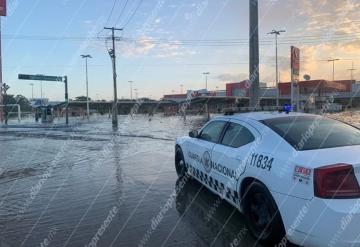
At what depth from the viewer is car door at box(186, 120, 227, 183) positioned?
7371 mm

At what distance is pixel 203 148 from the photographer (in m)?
7.68

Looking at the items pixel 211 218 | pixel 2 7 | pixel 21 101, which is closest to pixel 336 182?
pixel 211 218

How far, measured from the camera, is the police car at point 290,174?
445 centimetres

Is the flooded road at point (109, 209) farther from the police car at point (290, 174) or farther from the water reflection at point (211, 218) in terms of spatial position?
the police car at point (290, 174)

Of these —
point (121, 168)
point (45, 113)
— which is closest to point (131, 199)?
point (121, 168)

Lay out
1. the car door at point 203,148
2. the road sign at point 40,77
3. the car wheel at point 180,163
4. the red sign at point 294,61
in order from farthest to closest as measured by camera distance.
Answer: the road sign at point 40,77 < the red sign at point 294,61 < the car wheel at point 180,163 < the car door at point 203,148

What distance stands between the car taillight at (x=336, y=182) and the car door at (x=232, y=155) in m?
1.46

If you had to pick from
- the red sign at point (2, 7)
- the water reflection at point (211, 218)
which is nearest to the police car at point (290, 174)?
the water reflection at point (211, 218)

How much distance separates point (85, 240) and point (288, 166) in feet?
8.76

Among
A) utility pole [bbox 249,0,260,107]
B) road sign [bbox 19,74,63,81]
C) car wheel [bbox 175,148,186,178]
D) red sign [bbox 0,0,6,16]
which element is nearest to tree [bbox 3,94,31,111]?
red sign [bbox 0,0,6,16]

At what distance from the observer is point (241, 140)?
251 inches

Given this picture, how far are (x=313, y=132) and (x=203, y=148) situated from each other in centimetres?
233

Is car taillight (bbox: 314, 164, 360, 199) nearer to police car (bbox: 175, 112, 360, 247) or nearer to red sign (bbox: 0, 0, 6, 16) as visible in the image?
police car (bbox: 175, 112, 360, 247)

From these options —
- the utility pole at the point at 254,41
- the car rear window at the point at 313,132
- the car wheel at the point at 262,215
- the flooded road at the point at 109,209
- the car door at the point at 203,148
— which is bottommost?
the flooded road at the point at 109,209
